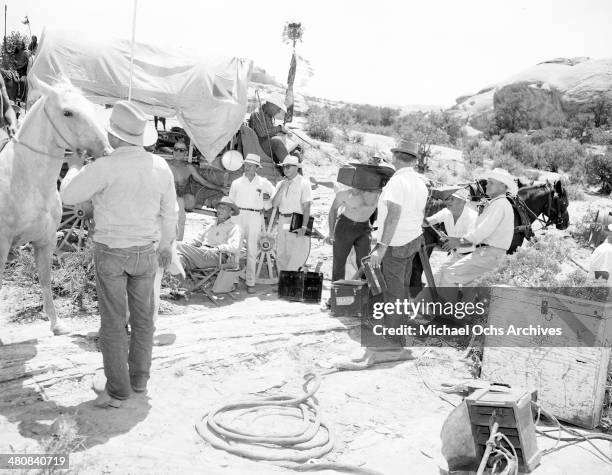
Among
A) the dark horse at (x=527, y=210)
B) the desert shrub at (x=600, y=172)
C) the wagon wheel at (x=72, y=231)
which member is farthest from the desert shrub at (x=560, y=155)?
the wagon wheel at (x=72, y=231)

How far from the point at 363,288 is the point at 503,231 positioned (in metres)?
1.65

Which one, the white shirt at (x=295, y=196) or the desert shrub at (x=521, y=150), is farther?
the desert shrub at (x=521, y=150)

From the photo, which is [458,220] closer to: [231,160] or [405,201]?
[405,201]

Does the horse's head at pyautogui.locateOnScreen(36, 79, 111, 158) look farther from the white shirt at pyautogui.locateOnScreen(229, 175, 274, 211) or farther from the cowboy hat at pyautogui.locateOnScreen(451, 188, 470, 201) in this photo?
the cowboy hat at pyautogui.locateOnScreen(451, 188, 470, 201)

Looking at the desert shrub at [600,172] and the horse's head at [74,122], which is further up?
the desert shrub at [600,172]

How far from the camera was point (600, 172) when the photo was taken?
19609 millimetres

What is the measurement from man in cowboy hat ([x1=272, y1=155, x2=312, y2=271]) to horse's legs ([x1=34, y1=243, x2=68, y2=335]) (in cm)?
375

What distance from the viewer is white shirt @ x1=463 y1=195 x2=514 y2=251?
6.14 m

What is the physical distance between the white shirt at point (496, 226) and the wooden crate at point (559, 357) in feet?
4.28

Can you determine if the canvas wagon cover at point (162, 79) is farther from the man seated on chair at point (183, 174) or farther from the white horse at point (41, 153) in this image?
the white horse at point (41, 153)

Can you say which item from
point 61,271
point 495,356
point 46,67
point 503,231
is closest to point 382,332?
point 495,356

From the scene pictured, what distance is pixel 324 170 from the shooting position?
16250 millimetres

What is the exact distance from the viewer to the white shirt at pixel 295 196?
817 centimetres

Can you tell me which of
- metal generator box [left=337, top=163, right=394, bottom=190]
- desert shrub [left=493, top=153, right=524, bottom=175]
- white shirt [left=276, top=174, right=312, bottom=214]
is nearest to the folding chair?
white shirt [left=276, top=174, right=312, bottom=214]
